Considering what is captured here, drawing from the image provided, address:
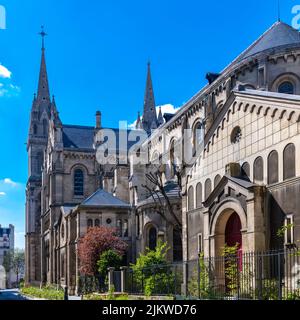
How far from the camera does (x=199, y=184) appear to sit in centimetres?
2898

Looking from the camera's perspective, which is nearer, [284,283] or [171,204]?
[284,283]

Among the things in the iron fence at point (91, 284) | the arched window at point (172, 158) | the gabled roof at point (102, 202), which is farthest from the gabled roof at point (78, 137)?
the iron fence at point (91, 284)

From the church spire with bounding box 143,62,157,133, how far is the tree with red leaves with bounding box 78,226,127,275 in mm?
44539

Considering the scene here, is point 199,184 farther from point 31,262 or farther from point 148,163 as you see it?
point 31,262

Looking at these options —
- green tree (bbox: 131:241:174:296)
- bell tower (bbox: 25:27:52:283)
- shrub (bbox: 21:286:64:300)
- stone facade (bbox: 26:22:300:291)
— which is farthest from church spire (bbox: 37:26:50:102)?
green tree (bbox: 131:241:174:296)

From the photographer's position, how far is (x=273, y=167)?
22250 mm

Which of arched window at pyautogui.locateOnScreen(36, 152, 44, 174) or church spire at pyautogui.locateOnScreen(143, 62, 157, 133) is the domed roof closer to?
church spire at pyautogui.locateOnScreen(143, 62, 157, 133)

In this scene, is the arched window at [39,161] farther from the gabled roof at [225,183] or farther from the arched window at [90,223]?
the gabled roof at [225,183]

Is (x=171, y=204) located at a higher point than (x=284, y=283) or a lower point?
higher

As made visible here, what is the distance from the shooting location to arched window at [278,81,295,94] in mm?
34094

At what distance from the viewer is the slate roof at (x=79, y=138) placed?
71375mm

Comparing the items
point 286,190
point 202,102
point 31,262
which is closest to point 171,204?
point 202,102
